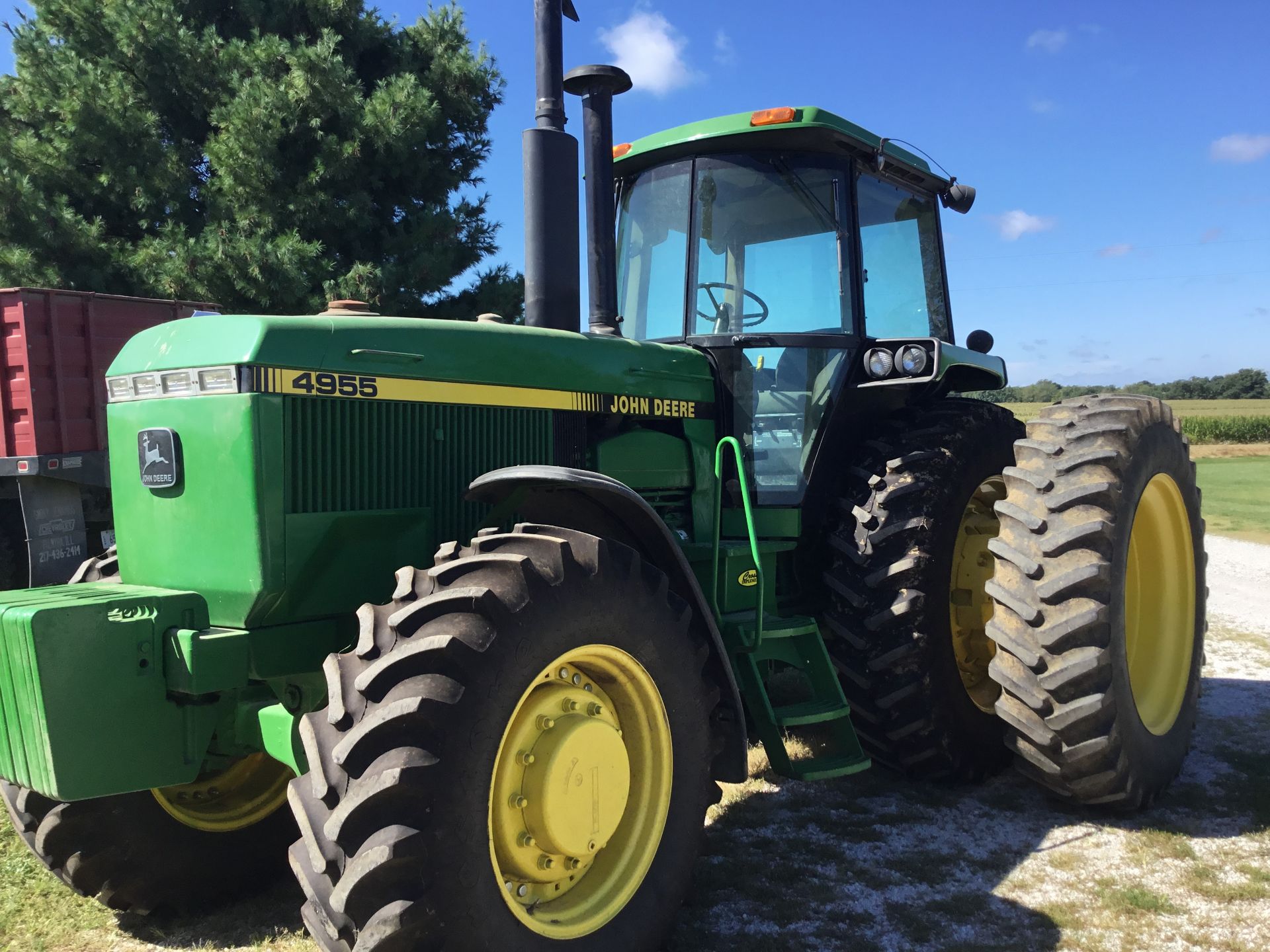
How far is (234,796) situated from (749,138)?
340cm

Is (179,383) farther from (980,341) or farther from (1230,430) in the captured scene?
(1230,430)

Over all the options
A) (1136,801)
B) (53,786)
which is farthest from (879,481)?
(53,786)

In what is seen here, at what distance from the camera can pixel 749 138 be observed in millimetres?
4336

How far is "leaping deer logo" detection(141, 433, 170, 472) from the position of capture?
295 cm

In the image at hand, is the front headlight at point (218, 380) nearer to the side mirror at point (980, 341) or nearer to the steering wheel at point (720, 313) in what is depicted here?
the steering wheel at point (720, 313)

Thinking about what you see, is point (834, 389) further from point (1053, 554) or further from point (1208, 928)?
point (1208, 928)

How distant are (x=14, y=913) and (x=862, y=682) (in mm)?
3271

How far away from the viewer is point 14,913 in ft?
10.9

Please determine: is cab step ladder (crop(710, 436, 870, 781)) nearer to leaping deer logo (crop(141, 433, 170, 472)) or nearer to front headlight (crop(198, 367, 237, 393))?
front headlight (crop(198, 367, 237, 393))

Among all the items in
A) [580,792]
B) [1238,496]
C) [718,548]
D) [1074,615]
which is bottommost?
[1238,496]

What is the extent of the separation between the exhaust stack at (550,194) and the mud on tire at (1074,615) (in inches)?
79.1

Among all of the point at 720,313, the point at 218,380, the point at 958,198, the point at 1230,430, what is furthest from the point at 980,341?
the point at 1230,430

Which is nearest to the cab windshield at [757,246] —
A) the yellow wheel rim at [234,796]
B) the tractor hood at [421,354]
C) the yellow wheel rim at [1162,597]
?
the tractor hood at [421,354]

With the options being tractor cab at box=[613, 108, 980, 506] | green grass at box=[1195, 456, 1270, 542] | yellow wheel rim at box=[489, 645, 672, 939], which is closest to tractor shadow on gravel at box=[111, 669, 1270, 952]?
yellow wheel rim at box=[489, 645, 672, 939]
